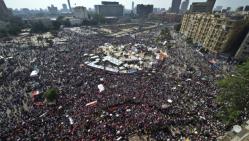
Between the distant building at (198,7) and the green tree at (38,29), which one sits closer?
the green tree at (38,29)

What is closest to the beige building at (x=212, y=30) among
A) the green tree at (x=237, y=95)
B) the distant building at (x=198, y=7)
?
the green tree at (x=237, y=95)

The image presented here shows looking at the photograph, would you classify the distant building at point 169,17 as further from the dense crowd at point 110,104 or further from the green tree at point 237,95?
the green tree at point 237,95

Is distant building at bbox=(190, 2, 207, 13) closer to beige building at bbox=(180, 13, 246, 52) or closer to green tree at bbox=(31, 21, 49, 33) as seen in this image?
beige building at bbox=(180, 13, 246, 52)

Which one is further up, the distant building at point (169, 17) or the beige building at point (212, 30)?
the beige building at point (212, 30)

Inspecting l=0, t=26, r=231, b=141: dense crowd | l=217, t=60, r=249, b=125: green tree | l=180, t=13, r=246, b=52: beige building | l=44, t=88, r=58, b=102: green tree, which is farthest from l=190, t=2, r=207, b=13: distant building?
l=44, t=88, r=58, b=102: green tree

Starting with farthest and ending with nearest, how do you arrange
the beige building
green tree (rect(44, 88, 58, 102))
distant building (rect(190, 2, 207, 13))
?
distant building (rect(190, 2, 207, 13)) < the beige building < green tree (rect(44, 88, 58, 102))

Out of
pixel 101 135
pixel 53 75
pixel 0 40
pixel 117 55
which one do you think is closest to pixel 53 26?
pixel 0 40
